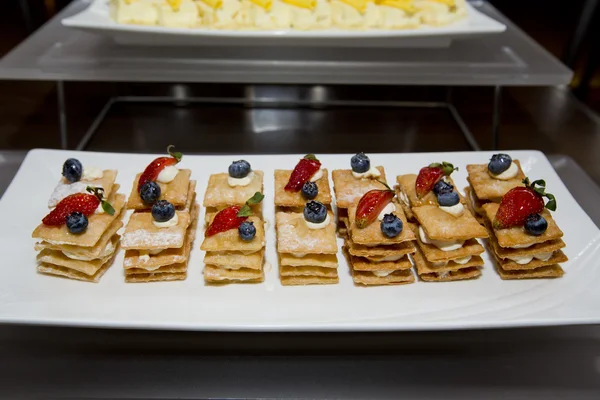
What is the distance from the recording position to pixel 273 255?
1778mm

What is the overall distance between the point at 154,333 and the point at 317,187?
0.64 m

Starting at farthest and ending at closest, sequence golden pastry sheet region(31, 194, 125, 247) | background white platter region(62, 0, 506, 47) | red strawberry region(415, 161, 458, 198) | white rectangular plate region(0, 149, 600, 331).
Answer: background white platter region(62, 0, 506, 47), red strawberry region(415, 161, 458, 198), golden pastry sheet region(31, 194, 125, 247), white rectangular plate region(0, 149, 600, 331)

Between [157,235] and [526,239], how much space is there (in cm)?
103

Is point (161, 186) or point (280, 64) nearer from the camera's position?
point (161, 186)

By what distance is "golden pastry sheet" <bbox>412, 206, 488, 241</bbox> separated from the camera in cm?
164

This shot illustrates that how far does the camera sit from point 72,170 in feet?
5.95

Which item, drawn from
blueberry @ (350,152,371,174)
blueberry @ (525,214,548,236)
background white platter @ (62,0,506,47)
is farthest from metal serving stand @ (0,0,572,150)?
blueberry @ (525,214,548,236)

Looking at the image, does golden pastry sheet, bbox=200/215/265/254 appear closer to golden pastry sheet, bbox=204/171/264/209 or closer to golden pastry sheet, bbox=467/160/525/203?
golden pastry sheet, bbox=204/171/264/209

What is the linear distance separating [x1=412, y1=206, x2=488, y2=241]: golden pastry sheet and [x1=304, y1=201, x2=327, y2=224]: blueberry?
0.28 metres

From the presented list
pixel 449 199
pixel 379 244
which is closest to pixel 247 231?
pixel 379 244

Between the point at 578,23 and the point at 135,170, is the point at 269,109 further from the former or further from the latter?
the point at 578,23

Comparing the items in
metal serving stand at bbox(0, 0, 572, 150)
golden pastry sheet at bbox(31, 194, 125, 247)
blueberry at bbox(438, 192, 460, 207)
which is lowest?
golden pastry sheet at bbox(31, 194, 125, 247)

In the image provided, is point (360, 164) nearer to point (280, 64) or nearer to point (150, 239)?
point (280, 64)

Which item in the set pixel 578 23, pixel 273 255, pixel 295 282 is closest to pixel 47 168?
pixel 273 255
